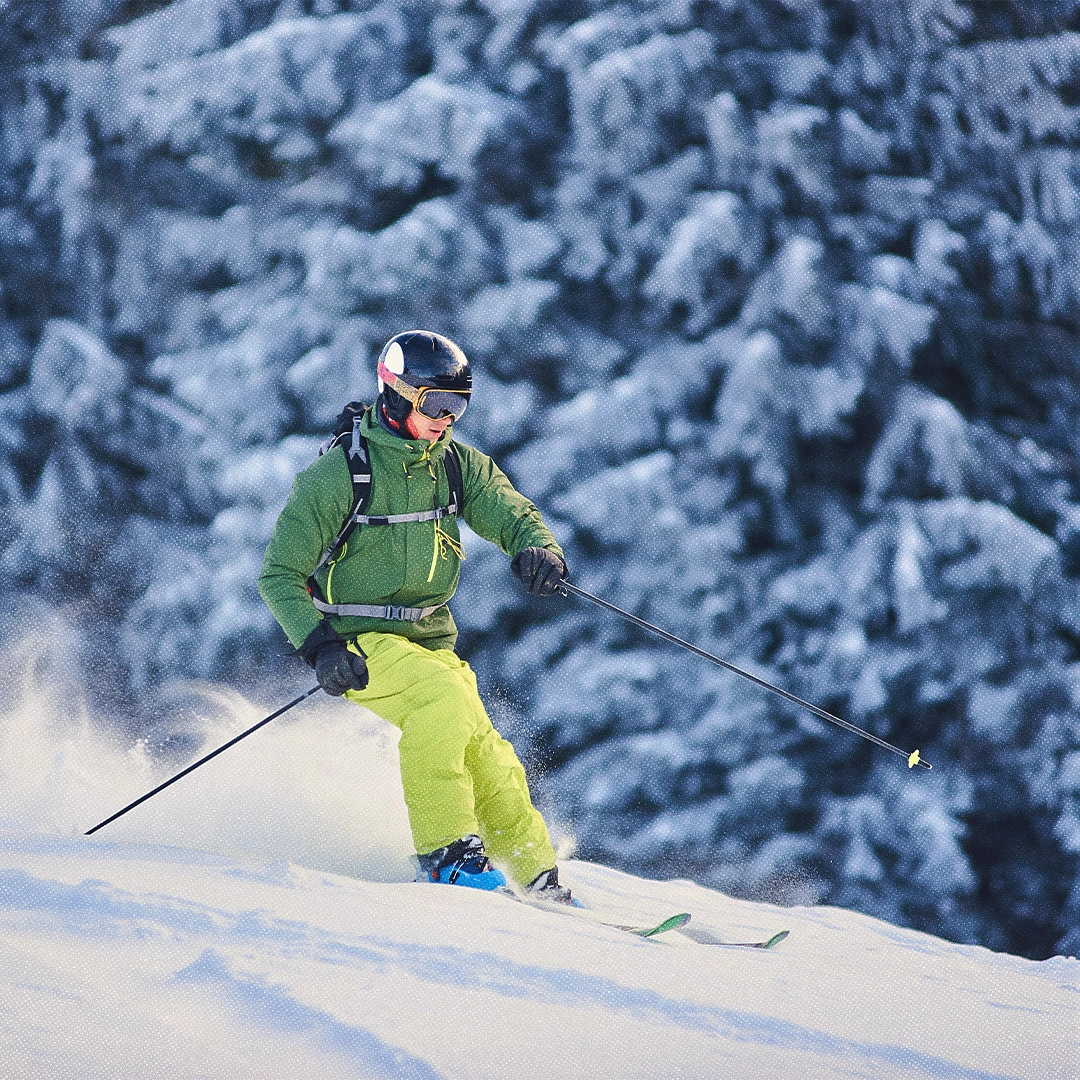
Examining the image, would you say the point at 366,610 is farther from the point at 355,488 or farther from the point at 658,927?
the point at 658,927

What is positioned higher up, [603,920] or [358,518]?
[358,518]

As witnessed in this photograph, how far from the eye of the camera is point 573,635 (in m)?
7.58

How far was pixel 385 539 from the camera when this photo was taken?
358 cm

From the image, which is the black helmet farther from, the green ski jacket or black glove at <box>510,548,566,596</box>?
black glove at <box>510,548,566,596</box>

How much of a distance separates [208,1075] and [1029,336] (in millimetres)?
7518

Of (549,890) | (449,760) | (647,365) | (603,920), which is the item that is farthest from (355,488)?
(647,365)

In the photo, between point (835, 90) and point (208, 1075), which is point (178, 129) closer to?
point (835, 90)

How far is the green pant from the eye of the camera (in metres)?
3.32

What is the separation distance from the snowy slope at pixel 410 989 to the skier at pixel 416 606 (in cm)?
48

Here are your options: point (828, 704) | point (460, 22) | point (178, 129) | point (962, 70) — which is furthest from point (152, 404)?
point (962, 70)

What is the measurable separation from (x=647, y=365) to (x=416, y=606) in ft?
14.8

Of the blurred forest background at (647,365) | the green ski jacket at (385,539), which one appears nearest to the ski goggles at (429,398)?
the green ski jacket at (385,539)

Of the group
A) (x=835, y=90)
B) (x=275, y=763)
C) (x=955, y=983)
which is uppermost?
(x=835, y=90)

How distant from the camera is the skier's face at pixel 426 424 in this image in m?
3.52
